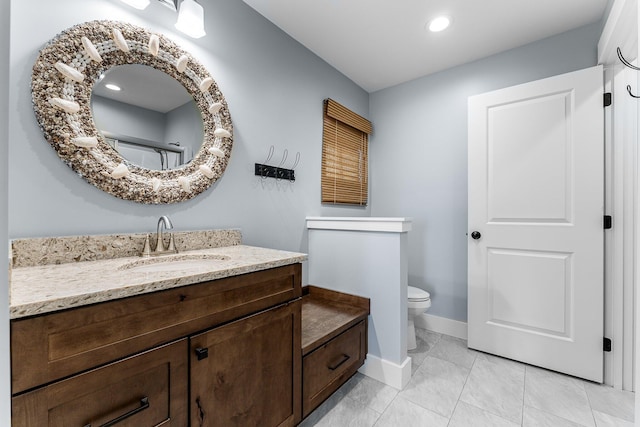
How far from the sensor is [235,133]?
1.74m

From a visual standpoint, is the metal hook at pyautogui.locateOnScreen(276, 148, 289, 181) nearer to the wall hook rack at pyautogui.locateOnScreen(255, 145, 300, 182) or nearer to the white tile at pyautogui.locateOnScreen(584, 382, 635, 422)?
the wall hook rack at pyautogui.locateOnScreen(255, 145, 300, 182)

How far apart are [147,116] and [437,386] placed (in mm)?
2288

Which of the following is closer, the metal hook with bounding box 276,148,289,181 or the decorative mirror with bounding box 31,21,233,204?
the decorative mirror with bounding box 31,21,233,204

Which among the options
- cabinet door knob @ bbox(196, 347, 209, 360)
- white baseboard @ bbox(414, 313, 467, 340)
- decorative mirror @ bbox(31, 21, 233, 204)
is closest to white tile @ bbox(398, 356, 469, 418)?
white baseboard @ bbox(414, 313, 467, 340)

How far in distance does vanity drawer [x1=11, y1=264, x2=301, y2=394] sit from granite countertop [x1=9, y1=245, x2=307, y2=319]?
3 cm

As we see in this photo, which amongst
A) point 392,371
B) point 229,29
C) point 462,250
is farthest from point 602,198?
point 229,29

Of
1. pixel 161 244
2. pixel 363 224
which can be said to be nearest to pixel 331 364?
pixel 363 224

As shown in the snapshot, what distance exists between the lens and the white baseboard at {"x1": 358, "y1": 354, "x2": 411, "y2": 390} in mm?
1759

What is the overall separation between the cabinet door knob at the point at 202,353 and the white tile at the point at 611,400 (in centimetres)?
210

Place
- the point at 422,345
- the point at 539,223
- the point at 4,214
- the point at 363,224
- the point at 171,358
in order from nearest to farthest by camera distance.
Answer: the point at 4,214 → the point at 171,358 → the point at 363,224 → the point at 539,223 → the point at 422,345

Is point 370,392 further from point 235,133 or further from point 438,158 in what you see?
point 438,158

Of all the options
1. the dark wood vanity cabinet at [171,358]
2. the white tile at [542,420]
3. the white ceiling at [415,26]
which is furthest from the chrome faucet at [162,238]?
the white tile at [542,420]

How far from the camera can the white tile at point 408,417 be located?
1.46m

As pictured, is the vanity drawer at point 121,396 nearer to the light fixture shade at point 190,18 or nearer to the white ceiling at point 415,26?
the light fixture shade at point 190,18
